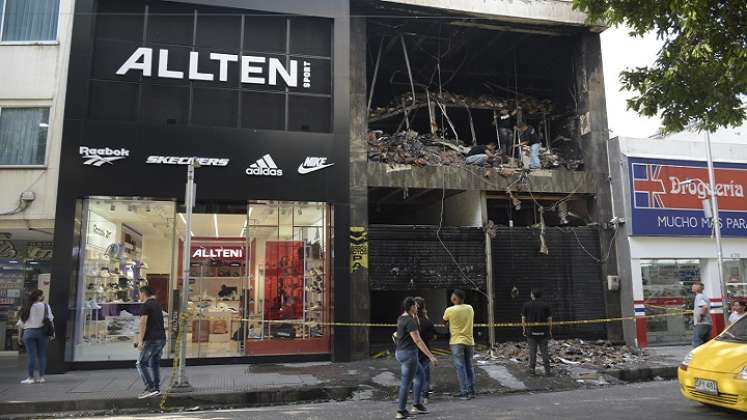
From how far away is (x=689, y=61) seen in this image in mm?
8594

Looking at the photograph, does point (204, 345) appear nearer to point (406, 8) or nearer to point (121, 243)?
point (121, 243)

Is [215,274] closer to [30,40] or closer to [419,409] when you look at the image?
[419,409]

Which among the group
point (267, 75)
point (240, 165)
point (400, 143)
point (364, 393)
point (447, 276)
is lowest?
point (364, 393)

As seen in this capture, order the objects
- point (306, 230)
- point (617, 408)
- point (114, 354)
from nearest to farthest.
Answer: point (617, 408) → point (114, 354) → point (306, 230)

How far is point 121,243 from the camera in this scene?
42.1ft

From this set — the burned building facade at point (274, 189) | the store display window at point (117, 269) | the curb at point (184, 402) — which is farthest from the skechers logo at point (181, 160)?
the curb at point (184, 402)

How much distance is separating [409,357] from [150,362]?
15.3ft

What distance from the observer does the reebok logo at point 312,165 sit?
43.4 feet

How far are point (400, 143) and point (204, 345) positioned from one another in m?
7.03

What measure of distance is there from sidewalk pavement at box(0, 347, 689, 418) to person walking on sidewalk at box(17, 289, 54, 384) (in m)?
0.32

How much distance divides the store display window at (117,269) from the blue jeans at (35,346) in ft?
3.62

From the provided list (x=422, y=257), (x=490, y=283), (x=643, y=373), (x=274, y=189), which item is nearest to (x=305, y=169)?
(x=274, y=189)

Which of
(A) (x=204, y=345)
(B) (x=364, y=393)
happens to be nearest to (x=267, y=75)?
(A) (x=204, y=345)

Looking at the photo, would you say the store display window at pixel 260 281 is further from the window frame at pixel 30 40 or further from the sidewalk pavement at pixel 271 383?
the window frame at pixel 30 40
